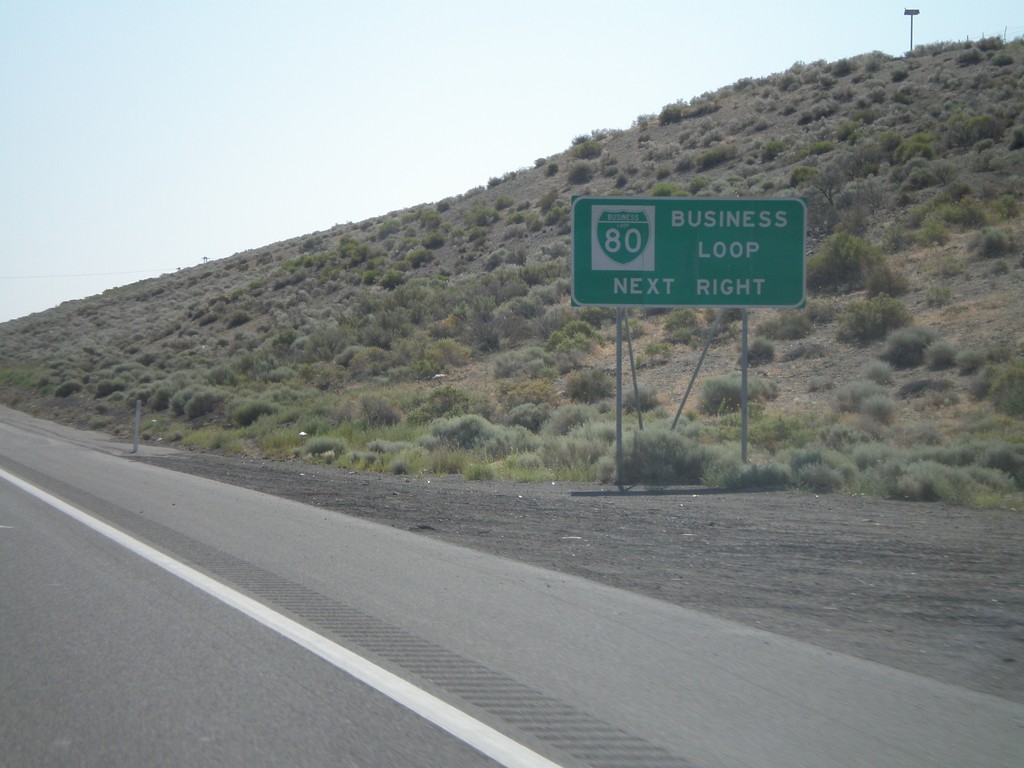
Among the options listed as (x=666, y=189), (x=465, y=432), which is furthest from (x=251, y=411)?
(x=666, y=189)

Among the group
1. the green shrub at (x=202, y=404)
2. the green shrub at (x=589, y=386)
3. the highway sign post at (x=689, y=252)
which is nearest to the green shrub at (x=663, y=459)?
the highway sign post at (x=689, y=252)

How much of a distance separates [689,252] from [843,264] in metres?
17.8

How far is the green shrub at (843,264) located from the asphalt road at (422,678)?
26300 mm

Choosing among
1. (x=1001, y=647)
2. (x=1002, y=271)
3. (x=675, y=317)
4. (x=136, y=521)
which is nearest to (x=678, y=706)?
(x=1001, y=647)

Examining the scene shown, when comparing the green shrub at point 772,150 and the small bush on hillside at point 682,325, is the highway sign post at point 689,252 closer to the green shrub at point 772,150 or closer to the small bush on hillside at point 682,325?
the small bush on hillside at point 682,325

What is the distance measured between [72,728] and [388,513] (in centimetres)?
907

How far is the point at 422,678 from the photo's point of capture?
6113 mm

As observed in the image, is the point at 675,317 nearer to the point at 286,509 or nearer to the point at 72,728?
the point at 286,509

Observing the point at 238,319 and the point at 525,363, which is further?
the point at 238,319

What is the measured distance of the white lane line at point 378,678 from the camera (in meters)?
4.92

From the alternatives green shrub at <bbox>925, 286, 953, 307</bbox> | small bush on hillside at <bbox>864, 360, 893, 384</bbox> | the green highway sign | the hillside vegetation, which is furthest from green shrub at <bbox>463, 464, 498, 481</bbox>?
green shrub at <bbox>925, 286, 953, 307</bbox>

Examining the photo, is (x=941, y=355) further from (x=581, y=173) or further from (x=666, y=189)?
(x=581, y=173)

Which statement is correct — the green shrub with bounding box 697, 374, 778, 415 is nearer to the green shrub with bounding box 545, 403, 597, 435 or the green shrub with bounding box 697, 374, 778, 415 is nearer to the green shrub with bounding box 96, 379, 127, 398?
the green shrub with bounding box 545, 403, 597, 435

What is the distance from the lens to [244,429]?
32.3 m
